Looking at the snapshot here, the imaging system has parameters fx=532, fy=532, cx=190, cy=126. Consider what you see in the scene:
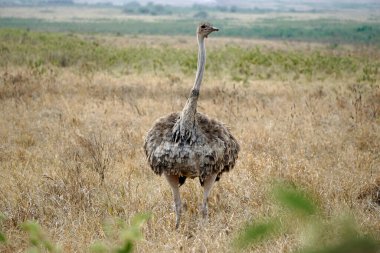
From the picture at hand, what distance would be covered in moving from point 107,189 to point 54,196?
0.55 metres

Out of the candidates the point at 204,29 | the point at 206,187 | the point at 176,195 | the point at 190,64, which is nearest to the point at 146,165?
the point at 176,195

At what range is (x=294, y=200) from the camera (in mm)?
978

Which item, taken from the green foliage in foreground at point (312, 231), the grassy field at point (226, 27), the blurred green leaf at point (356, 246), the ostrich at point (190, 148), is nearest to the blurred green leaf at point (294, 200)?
the green foliage in foreground at point (312, 231)

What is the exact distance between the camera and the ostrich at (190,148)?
426cm

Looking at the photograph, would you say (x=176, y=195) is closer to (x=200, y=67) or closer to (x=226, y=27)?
(x=200, y=67)

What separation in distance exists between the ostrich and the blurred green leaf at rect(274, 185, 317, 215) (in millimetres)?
3218

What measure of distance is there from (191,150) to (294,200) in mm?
3301

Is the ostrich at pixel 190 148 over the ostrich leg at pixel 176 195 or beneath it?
over

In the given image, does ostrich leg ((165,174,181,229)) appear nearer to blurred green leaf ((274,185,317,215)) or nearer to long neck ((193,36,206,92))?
long neck ((193,36,206,92))

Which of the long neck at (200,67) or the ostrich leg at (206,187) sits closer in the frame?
the ostrich leg at (206,187)

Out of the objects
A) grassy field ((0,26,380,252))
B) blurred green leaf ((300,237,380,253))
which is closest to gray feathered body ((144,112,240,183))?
grassy field ((0,26,380,252))

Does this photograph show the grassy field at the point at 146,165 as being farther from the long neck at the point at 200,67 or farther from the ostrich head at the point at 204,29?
the ostrich head at the point at 204,29

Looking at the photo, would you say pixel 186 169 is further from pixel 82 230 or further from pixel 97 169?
pixel 97 169

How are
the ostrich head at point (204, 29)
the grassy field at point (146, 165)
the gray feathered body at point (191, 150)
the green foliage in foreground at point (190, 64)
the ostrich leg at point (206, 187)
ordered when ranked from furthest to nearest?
1. the green foliage in foreground at point (190, 64)
2. the ostrich head at point (204, 29)
3. the ostrich leg at point (206, 187)
4. the gray feathered body at point (191, 150)
5. the grassy field at point (146, 165)
